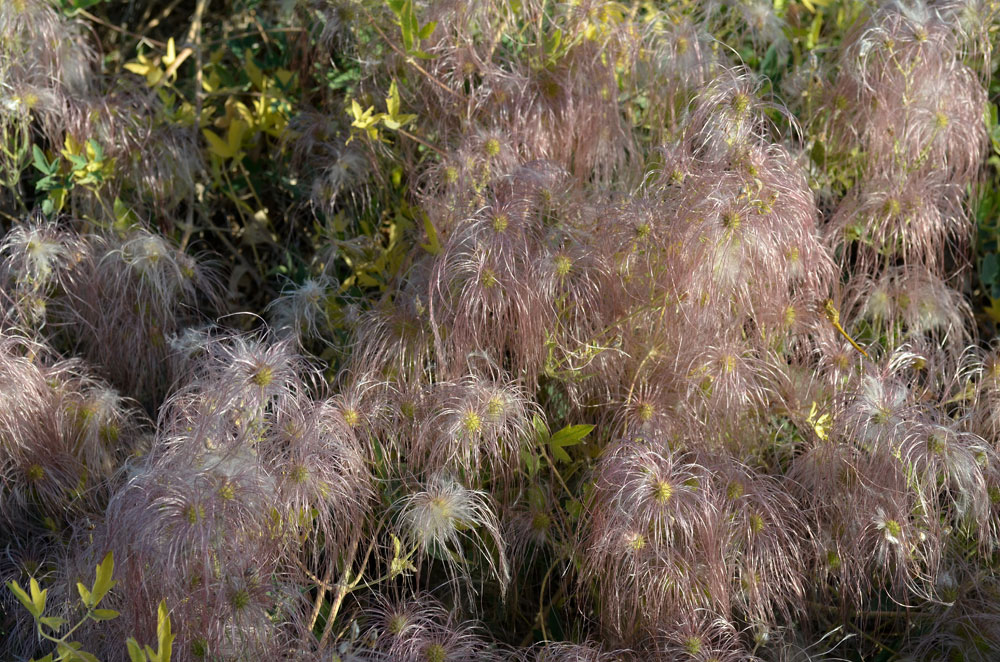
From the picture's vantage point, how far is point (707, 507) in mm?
1817

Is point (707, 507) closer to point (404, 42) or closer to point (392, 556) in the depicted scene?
point (392, 556)

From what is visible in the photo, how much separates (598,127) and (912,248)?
0.72 metres

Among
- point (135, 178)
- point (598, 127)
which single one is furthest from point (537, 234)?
point (135, 178)

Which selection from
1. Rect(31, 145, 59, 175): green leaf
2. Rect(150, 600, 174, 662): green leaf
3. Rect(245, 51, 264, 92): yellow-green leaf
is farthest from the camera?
Rect(245, 51, 264, 92): yellow-green leaf

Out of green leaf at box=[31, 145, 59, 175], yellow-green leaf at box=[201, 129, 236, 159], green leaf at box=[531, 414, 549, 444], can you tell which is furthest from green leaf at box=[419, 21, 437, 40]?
green leaf at box=[31, 145, 59, 175]

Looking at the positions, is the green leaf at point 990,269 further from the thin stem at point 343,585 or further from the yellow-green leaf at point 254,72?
the yellow-green leaf at point 254,72

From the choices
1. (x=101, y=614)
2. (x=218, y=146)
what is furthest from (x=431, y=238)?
(x=101, y=614)

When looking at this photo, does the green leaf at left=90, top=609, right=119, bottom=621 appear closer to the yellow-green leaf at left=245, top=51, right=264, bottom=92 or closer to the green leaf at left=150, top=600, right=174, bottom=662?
the green leaf at left=150, top=600, right=174, bottom=662

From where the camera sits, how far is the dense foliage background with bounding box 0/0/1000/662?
6.01 ft

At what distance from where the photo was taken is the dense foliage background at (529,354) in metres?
1.83

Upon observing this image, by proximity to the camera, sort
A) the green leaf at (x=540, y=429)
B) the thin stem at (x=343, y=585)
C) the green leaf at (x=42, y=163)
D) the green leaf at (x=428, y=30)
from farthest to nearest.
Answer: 1. the green leaf at (x=42, y=163)
2. the green leaf at (x=428, y=30)
3. the green leaf at (x=540, y=429)
4. the thin stem at (x=343, y=585)

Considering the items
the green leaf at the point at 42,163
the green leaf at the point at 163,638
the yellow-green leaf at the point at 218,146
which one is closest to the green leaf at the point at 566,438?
the green leaf at the point at 163,638

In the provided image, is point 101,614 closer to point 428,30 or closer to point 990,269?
point 428,30

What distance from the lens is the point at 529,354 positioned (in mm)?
1984
